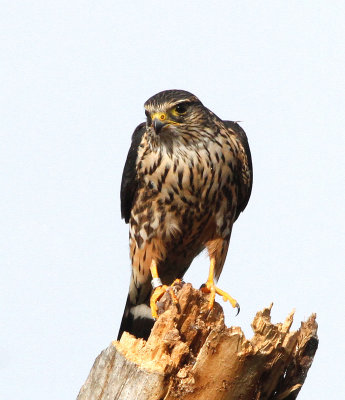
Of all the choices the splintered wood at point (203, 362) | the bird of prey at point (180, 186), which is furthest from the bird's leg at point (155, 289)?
the splintered wood at point (203, 362)

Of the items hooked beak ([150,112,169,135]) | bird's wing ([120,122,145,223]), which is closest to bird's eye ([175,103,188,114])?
hooked beak ([150,112,169,135])

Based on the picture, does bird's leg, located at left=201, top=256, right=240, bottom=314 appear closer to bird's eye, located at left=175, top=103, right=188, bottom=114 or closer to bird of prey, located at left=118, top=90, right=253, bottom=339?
bird of prey, located at left=118, top=90, right=253, bottom=339

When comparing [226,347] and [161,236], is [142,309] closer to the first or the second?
[161,236]

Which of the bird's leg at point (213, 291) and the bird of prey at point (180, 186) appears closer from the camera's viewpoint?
the bird's leg at point (213, 291)

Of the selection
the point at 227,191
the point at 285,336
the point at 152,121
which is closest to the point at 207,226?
the point at 227,191

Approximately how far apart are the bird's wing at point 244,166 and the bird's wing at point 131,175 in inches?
31.3

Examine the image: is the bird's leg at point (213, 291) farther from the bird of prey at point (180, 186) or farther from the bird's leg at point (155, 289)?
the bird's leg at point (155, 289)

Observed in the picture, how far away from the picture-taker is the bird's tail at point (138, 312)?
6.67 meters

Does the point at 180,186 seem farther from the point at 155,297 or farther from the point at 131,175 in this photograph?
the point at 155,297

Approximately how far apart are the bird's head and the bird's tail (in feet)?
4.75

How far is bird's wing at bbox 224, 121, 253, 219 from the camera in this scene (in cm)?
645

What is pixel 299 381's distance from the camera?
469cm

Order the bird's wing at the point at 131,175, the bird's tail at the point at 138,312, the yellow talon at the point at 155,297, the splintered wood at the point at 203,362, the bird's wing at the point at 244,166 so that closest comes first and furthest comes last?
the splintered wood at the point at 203,362 → the yellow talon at the point at 155,297 → the bird's wing at the point at 131,175 → the bird's wing at the point at 244,166 → the bird's tail at the point at 138,312

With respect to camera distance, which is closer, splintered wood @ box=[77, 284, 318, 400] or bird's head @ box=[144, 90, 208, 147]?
splintered wood @ box=[77, 284, 318, 400]
